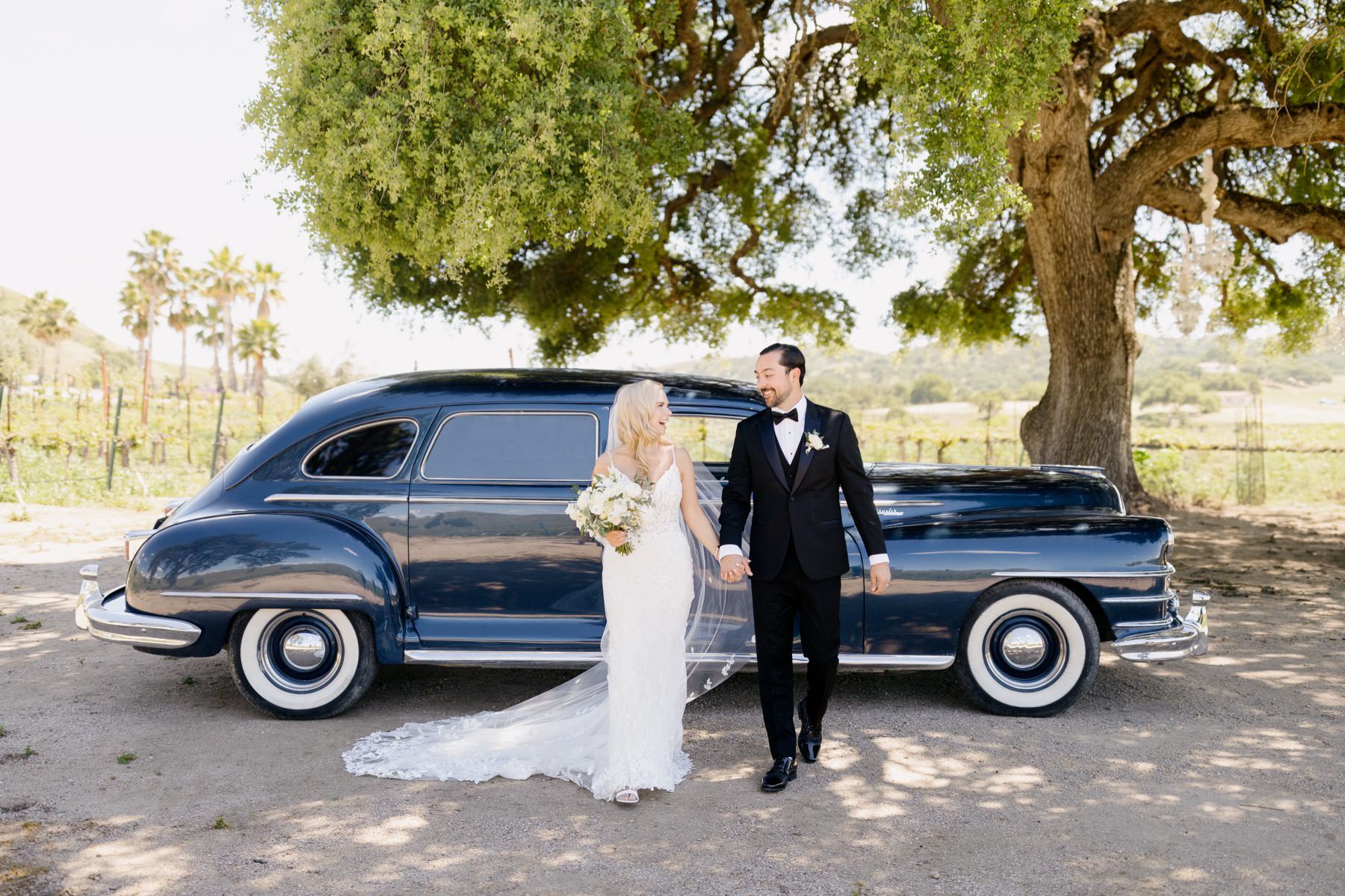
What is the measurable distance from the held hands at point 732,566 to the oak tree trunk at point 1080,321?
8989mm

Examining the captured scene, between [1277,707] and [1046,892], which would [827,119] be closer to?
A: [1277,707]

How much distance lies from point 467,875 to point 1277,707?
4843 mm

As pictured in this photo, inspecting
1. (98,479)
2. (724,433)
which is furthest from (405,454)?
(98,479)

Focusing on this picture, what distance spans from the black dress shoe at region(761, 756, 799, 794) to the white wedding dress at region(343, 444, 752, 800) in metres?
0.42

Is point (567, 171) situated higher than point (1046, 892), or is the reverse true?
point (567, 171)

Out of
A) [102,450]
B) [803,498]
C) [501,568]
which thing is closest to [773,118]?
[501,568]

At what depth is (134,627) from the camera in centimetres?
546

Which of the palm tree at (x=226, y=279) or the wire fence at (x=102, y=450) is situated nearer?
the wire fence at (x=102, y=450)

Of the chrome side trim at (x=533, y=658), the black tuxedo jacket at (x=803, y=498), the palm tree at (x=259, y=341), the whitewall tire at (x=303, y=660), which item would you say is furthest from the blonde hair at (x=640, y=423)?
the palm tree at (x=259, y=341)

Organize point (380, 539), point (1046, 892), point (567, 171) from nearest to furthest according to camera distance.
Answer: point (1046, 892) < point (380, 539) < point (567, 171)

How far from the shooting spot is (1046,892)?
364 centimetres

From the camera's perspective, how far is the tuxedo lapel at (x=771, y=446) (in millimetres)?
Result: 4711

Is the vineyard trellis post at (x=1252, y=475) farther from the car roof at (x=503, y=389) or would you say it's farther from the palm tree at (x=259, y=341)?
the palm tree at (x=259, y=341)

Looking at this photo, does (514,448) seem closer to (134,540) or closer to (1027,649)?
(134,540)
